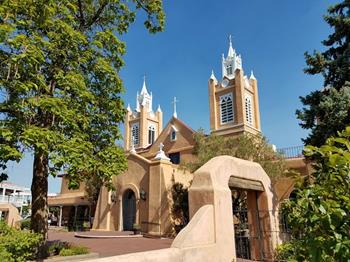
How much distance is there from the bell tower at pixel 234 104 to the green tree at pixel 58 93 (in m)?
23.2

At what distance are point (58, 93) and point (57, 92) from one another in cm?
11

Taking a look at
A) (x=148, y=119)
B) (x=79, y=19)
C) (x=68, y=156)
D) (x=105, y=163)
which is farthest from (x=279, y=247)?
(x=148, y=119)

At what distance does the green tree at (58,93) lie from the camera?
6902 mm

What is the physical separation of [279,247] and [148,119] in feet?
128

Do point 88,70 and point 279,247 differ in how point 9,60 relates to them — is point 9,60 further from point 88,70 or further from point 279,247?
point 279,247

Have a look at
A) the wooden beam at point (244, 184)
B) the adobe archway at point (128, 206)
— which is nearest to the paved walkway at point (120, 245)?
the adobe archway at point (128, 206)

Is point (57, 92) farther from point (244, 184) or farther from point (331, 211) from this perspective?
point (331, 211)

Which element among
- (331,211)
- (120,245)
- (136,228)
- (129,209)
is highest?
(129,209)

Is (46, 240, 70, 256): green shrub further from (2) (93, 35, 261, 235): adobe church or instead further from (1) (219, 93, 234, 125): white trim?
(1) (219, 93, 234, 125): white trim

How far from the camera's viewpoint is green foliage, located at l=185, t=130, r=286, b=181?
728 inches

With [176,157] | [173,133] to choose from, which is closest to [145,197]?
[176,157]

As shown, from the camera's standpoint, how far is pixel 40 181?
9.57 meters

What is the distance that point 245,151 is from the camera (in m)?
18.5

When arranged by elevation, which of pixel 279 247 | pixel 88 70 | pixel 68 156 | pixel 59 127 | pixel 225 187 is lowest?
pixel 279 247
